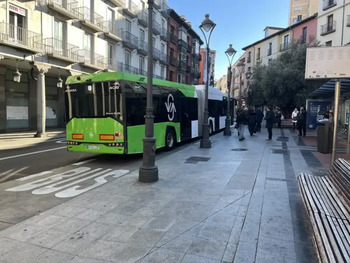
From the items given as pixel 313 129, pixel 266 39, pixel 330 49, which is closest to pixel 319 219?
pixel 330 49

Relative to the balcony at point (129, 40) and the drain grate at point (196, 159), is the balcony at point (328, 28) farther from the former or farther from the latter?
the drain grate at point (196, 159)

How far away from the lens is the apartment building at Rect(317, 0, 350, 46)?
31.8m

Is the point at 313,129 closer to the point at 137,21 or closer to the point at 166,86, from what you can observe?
the point at 166,86

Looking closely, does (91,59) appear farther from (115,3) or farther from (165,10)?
(165,10)

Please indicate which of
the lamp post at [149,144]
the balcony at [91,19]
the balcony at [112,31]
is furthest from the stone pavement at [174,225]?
the balcony at [112,31]

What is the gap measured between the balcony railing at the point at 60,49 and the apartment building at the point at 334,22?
1067 inches

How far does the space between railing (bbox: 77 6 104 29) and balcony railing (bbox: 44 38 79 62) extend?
2733 millimetres

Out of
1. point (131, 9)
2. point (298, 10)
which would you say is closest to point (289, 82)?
point (131, 9)

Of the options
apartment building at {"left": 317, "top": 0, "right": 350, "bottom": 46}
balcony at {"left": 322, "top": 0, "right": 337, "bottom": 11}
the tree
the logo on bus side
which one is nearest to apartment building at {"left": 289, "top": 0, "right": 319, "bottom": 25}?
balcony at {"left": 322, "top": 0, "right": 337, "bottom": 11}

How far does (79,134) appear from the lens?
922 cm

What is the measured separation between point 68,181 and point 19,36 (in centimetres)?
1434

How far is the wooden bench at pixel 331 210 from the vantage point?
8.52ft

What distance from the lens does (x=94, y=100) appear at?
349 inches

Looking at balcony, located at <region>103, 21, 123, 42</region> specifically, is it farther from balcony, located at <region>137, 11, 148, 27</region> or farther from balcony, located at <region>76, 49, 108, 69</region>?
balcony, located at <region>137, 11, 148, 27</region>
